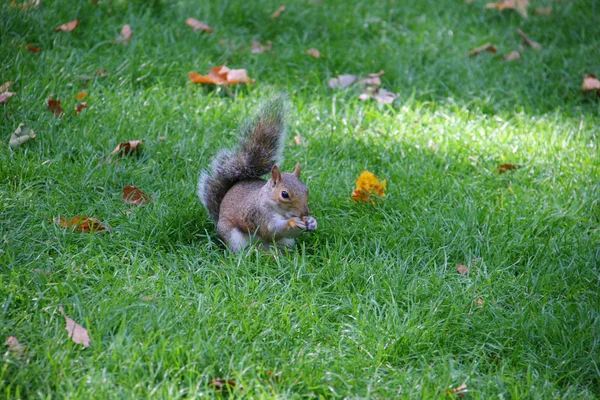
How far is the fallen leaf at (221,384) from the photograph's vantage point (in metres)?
2.08

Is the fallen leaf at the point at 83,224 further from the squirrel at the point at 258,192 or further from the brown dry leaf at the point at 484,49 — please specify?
the brown dry leaf at the point at 484,49

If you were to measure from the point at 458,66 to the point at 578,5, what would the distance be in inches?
64.0

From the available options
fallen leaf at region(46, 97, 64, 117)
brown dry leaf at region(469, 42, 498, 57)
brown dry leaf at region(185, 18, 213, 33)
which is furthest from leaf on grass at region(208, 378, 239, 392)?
brown dry leaf at region(469, 42, 498, 57)

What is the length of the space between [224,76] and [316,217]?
4.62 feet

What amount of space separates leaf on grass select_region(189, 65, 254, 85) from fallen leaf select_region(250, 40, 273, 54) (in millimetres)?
443

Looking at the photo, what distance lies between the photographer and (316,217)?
3.13 m

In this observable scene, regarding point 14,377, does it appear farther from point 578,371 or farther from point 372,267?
point 578,371

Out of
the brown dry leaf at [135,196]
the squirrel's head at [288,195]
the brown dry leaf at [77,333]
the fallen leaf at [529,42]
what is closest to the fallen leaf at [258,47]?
the brown dry leaf at [135,196]

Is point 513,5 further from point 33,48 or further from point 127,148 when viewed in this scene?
point 33,48

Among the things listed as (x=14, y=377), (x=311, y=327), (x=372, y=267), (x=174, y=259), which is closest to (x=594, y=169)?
(x=372, y=267)

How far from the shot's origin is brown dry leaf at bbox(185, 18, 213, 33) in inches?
181

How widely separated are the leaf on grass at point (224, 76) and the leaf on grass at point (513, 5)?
234cm

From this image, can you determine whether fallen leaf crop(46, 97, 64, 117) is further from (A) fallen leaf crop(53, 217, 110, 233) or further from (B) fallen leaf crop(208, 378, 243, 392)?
(B) fallen leaf crop(208, 378, 243, 392)

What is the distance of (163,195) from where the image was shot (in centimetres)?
318
